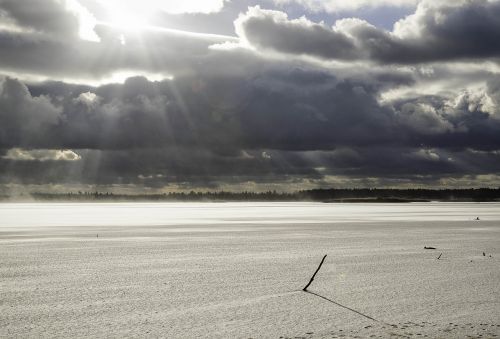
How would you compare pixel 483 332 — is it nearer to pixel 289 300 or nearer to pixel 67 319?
pixel 289 300

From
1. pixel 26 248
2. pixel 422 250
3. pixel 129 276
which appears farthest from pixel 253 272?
pixel 26 248

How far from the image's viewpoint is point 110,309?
37.4 ft

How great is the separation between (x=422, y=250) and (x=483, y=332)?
558 inches

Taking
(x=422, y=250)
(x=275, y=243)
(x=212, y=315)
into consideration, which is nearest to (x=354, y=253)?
(x=422, y=250)

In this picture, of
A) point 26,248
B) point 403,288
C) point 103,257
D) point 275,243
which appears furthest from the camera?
point 275,243

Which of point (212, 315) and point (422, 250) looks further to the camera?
point (422, 250)

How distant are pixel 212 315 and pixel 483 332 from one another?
15.3ft

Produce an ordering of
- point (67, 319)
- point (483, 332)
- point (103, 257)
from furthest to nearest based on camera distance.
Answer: point (103, 257) → point (67, 319) → point (483, 332)

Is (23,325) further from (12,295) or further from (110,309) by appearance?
(12,295)

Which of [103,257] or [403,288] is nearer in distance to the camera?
[403,288]

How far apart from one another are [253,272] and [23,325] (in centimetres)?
775

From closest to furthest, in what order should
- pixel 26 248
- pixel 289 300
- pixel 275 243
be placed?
pixel 289 300 → pixel 26 248 → pixel 275 243

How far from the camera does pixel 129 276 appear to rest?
16000 mm

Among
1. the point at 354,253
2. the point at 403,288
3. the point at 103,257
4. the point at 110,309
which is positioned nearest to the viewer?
the point at 110,309
